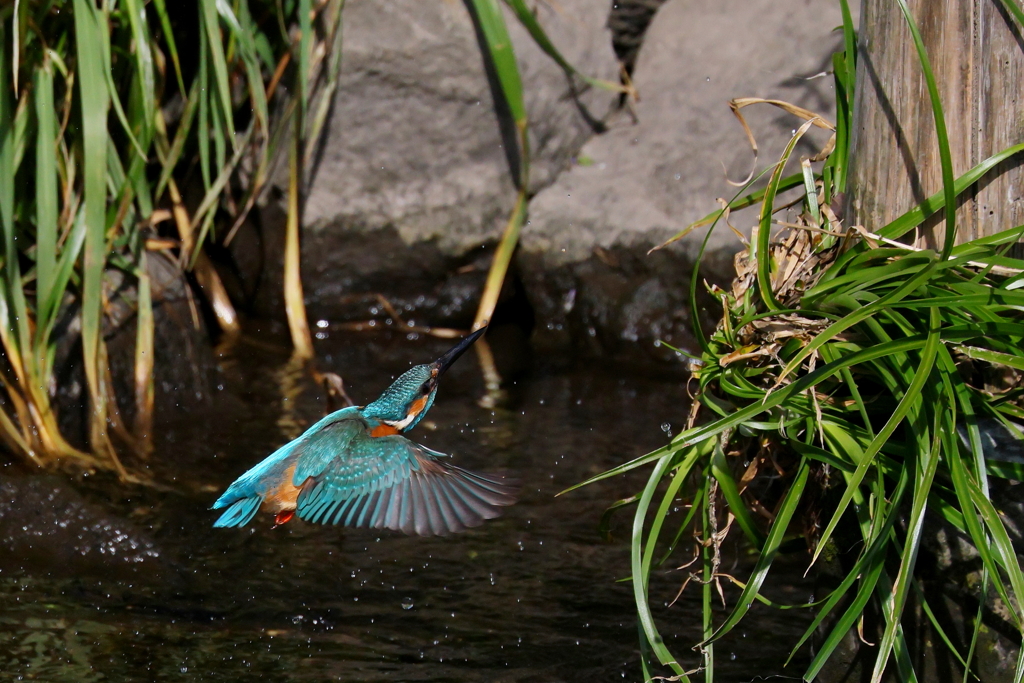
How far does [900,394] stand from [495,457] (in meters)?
2.07

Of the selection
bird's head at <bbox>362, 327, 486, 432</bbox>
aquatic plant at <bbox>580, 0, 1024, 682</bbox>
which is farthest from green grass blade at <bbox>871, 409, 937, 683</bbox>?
bird's head at <bbox>362, 327, 486, 432</bbox>

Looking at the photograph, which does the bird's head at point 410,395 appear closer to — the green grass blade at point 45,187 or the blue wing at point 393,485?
the blue wing at point 393,485

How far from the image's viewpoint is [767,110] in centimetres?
461

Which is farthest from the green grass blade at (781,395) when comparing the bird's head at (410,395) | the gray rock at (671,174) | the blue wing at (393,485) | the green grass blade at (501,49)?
the green grass blade at (501,49)

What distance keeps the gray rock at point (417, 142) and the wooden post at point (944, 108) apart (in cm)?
273

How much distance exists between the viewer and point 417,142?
457cm

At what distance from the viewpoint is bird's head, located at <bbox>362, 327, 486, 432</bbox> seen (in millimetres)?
2334

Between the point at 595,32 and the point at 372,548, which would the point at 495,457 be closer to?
the point at 372,548

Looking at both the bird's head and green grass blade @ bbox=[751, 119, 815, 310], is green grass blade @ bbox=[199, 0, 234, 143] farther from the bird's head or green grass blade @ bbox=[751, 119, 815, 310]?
green grass blade @ bbox=[751, 119, 815, 310]

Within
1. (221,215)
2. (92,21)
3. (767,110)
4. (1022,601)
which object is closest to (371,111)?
(221,215)

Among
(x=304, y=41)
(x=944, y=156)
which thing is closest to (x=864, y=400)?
(x=944, y=156)

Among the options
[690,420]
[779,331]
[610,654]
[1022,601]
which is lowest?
[610,654]

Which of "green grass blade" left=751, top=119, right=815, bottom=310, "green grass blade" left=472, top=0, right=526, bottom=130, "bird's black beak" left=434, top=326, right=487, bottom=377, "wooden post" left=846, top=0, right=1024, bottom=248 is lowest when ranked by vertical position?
"bird's black beak" left=434, top=326, right=487, bottom=377

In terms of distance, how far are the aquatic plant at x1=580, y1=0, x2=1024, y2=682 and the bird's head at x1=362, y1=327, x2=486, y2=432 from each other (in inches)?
24.0
